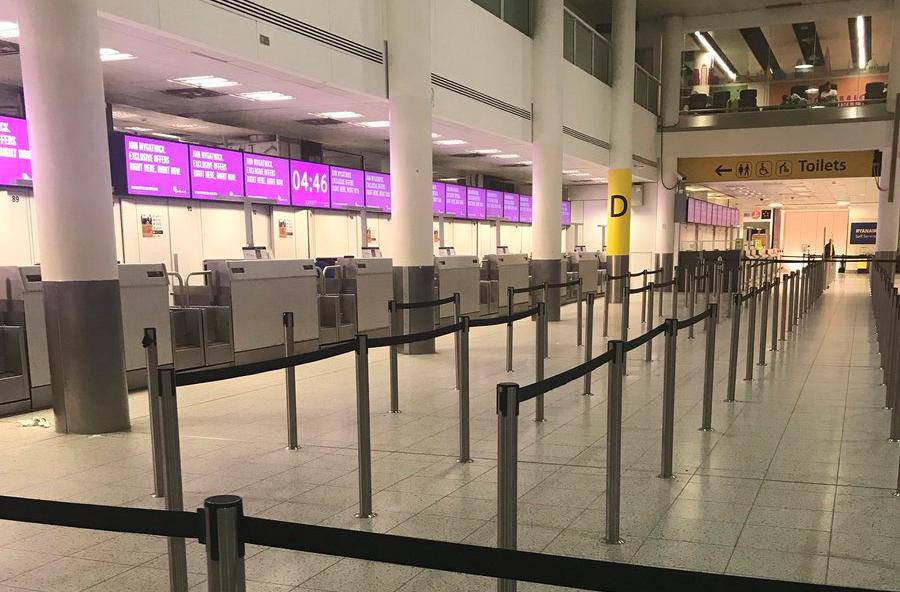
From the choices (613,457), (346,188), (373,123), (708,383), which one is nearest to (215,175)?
(373,123)

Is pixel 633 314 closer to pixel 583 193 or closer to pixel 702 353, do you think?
pixel 702 353

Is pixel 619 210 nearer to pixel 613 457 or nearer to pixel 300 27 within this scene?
pixel 300 27

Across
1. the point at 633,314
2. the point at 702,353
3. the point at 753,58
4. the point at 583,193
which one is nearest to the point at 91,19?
the point at 702,353

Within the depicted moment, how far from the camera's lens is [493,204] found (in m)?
21.5

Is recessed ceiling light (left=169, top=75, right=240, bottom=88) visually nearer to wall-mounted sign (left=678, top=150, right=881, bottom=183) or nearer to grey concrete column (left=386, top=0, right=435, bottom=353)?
grey concrete column (left=386, top=0, right=435, bottom=353)

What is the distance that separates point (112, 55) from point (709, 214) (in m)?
26.9

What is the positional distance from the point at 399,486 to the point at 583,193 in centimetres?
2321

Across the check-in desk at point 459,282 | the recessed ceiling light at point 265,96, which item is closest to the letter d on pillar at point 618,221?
the check-in desk at point 459,282

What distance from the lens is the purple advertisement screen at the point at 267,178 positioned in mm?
12844

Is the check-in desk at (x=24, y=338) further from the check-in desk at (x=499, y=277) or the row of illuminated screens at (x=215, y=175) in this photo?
the check-in desk at (x=499, y=277)

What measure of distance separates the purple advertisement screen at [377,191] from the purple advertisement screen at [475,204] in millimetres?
4037

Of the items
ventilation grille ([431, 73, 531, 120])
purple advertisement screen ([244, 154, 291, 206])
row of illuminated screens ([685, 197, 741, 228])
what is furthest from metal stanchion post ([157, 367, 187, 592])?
row of illuminated screens ([685, 197, 741, 228])

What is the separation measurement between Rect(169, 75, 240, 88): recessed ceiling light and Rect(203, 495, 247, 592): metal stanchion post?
834 cm

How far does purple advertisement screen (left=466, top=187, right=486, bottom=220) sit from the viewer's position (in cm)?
2010
